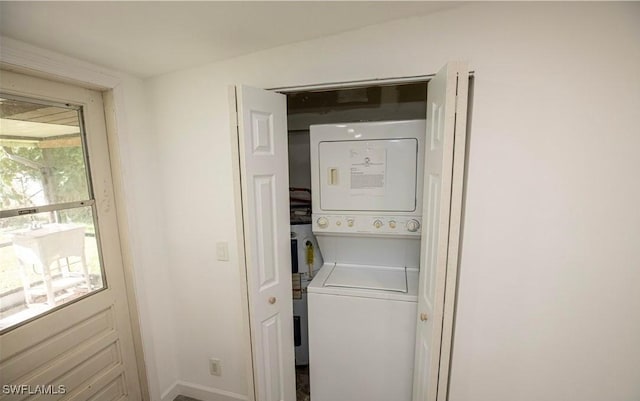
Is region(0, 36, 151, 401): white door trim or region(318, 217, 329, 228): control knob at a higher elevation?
region(0, 36, 151, 401): white door trim

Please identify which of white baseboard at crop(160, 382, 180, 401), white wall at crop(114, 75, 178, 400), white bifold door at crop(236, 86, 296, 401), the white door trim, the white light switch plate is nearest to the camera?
the white door trim

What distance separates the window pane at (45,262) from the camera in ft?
3.68

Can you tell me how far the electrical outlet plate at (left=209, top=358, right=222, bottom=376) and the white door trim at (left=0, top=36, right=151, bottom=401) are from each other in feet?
1.25

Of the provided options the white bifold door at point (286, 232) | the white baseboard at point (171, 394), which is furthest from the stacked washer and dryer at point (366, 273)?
the white baseboard at point (171, 394)

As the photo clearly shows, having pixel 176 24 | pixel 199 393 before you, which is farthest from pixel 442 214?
pixel 199 393

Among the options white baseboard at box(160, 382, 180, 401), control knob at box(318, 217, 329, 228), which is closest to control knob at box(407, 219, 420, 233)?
control knob at box(318, 217, 329, 228)

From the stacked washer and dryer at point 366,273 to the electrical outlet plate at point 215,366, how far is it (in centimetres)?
64

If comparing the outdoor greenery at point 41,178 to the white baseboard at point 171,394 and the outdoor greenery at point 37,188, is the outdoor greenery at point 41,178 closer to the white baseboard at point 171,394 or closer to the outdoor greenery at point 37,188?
the outdoor greenery at point 37,188

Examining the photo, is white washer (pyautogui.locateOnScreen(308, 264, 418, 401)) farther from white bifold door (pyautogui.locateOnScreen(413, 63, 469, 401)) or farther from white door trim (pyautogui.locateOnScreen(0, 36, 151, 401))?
white door trim (pyautogui.locateOnScreen(0, 36, 151, 401))

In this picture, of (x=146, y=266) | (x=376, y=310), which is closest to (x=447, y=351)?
(x=376, y=310)

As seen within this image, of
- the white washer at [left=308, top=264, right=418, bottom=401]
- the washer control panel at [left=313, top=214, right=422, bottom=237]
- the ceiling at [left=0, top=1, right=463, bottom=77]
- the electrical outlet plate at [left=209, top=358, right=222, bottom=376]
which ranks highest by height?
the ceiling at [left=0, top=1, right=463, bottom=77]

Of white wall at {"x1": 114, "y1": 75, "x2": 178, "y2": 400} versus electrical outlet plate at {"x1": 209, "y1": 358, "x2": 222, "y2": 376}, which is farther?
electrical outlet plate at {"x1": 209, "y1": 358, "x2": 222, "y2": 376}

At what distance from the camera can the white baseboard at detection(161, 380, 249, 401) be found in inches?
70.0

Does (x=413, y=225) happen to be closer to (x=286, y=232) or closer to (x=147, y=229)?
(x=286, y=232)
